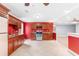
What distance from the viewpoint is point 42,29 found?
15.8m

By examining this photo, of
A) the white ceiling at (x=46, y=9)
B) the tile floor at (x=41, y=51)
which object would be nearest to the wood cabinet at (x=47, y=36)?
the white ceiling at (x=46, y=9)

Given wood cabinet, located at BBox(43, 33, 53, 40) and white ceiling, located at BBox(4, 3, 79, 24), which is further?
wood cabinet, located at BBox(43, 33, 53, 40)

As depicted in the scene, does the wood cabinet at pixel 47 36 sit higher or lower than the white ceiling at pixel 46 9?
lower

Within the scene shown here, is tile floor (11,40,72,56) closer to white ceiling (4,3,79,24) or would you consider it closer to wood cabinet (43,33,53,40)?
white ceiling (4,3,79,24)

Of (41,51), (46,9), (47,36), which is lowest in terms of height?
(41,51)

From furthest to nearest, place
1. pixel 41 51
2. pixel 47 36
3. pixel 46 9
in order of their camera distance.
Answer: pixel 47 36 < pixel 46 9 < pixel 41 51

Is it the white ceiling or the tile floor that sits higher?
the white ceiling

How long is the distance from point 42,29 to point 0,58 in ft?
47.2

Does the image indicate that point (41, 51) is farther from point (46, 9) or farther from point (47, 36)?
point (47, 36)

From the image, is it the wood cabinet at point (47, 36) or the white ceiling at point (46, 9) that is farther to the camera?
the wood cabinet at point (47, 36)

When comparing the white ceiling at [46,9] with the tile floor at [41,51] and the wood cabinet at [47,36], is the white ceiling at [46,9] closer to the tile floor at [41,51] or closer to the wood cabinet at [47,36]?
the tile floor at [41,51]

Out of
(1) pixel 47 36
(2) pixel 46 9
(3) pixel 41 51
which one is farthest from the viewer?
(1) pixel 47 36

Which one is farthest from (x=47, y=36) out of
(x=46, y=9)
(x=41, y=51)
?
(x=41, y=51)

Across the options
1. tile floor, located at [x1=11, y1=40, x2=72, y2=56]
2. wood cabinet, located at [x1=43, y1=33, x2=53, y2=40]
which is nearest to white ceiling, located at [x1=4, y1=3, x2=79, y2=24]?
tile floor, located at [x1=11, y1=40, x2=72, y2=56]
